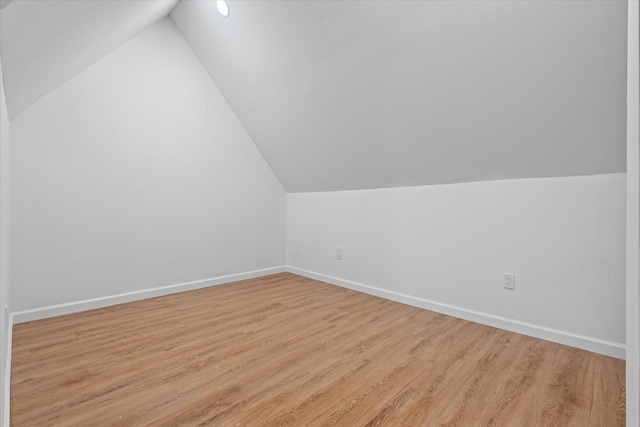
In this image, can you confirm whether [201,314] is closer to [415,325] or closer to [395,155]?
[415,325]

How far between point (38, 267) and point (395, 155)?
2.94 meters

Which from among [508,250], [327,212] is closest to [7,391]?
[327,212]

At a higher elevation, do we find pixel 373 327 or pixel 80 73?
pixel 80 73

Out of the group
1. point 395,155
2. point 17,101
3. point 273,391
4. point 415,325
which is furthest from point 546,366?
point 17,101

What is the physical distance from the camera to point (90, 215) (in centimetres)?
264

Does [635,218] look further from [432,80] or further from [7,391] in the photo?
[7,391]

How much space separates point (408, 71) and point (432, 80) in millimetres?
163

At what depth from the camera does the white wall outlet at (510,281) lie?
2.18 meters

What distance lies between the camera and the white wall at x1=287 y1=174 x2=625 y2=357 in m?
1.85

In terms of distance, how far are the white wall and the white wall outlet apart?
26mm

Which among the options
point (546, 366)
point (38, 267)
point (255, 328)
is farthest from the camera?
point (38, 267)

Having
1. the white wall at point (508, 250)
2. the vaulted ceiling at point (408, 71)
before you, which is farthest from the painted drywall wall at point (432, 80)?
the white wall at point (508, 250)

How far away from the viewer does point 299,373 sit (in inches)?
64.5

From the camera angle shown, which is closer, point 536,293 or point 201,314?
point 536,293
